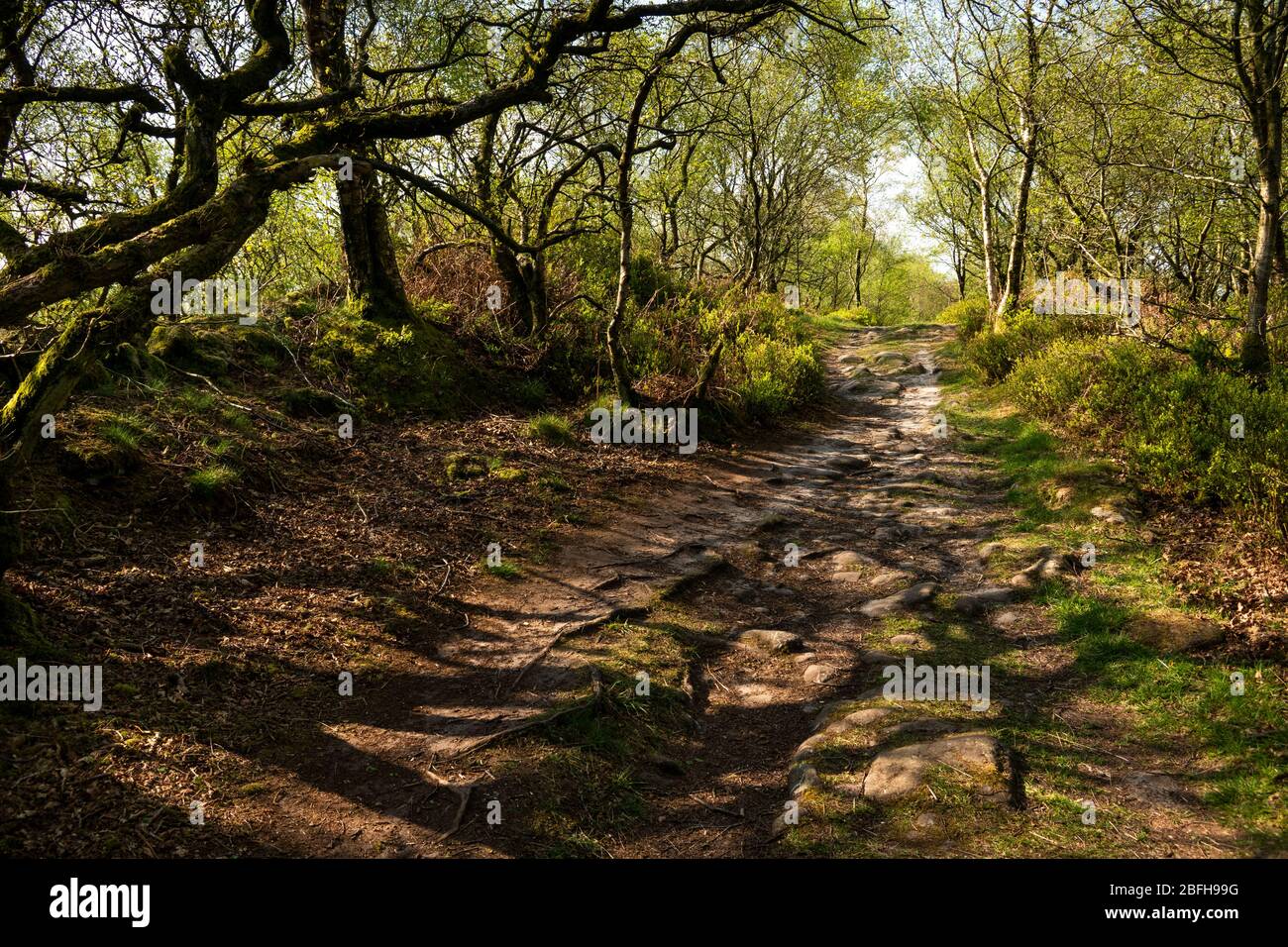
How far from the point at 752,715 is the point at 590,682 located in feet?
3.98

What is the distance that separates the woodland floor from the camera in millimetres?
3904

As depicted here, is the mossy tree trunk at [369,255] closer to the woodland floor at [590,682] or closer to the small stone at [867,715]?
the woodland floor at [590,682]

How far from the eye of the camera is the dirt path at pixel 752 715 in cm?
400

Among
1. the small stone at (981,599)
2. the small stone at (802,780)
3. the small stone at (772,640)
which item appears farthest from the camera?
the small stone at (981,599)

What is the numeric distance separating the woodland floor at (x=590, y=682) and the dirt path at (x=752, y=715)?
0.02 metres

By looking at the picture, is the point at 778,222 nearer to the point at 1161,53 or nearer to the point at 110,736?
the point at 1161,53

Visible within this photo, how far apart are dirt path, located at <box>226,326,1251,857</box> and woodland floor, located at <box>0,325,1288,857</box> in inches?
0.9

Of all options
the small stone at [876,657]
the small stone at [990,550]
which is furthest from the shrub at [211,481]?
the small stone at [990,550]

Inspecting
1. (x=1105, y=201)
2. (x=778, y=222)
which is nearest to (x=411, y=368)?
(x=1105, y=201)

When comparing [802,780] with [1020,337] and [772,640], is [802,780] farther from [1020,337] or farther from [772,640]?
[1020,337]

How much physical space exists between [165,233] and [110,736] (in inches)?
114

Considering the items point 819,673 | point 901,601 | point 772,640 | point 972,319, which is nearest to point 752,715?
point 819,673

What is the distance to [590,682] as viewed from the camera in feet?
17.7

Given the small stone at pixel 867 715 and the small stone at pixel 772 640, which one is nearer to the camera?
the small stone at pixel 867 715
